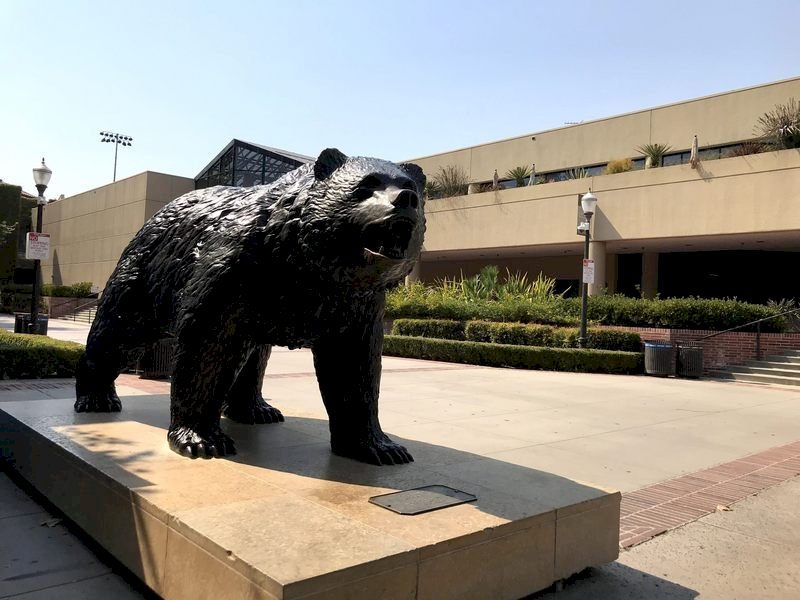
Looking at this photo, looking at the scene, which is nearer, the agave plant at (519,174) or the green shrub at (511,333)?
the green shrub at (511,333)

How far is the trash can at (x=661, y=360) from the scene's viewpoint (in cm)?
1392

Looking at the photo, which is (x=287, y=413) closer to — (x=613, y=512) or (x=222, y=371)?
(x=222, y=371)

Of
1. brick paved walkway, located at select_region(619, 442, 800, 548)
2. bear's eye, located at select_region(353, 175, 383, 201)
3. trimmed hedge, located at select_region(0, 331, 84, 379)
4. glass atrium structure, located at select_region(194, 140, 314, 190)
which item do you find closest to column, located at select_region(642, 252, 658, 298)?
glass atrium structure, located at select_region(194, 140, 314, 190)

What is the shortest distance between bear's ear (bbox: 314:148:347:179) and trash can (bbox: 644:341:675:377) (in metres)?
12.4

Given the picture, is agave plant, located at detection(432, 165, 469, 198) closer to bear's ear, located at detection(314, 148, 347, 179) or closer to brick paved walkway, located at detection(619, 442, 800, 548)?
brick paved walkway, located at detection(619, 442, 800, 548)

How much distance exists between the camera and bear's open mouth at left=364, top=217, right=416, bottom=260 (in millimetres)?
2779

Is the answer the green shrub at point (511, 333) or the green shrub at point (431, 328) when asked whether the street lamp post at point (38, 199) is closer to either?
the green shrub at point (431, 328)

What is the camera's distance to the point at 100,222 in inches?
1521

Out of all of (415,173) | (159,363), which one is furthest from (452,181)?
(415,173)

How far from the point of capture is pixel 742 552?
11.6 ft

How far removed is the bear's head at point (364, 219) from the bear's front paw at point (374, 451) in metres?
1.05

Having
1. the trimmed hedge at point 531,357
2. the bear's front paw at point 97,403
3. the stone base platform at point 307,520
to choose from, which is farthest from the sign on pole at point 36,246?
the stone base platform at point 307,520

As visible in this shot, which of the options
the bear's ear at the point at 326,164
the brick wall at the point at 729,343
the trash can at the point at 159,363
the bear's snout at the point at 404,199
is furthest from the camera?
the brick wall at the point at 729,343

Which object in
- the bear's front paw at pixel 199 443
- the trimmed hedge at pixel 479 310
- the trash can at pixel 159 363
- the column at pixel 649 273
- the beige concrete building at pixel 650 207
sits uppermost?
the beige concrete building at pixel 650 207
